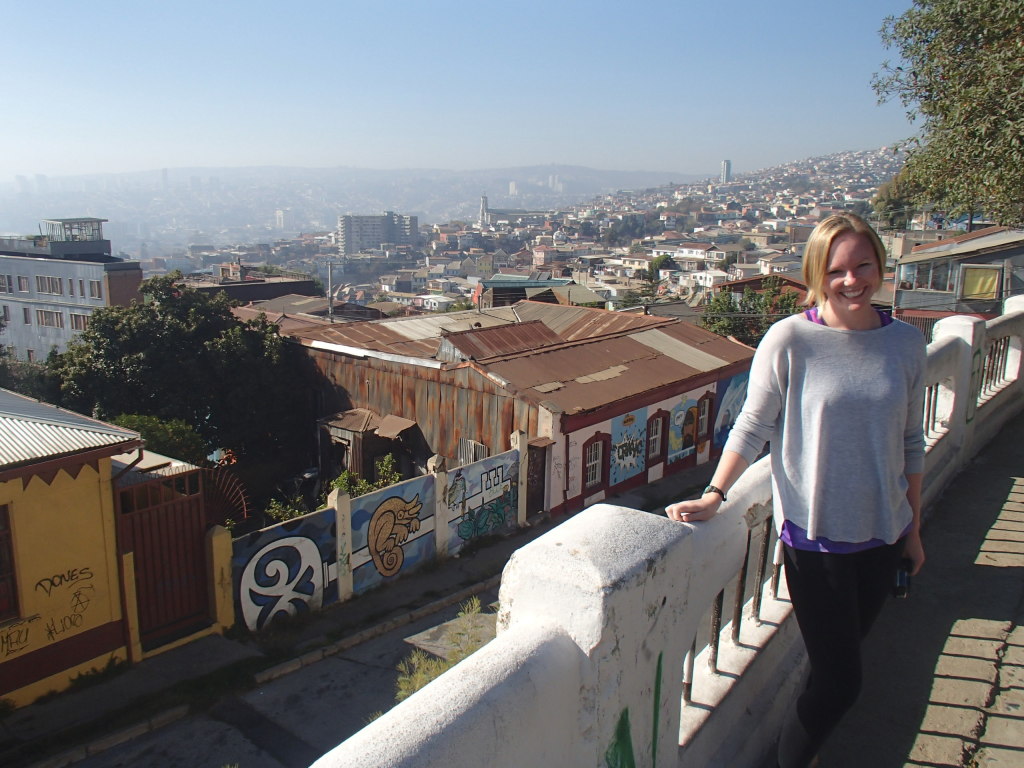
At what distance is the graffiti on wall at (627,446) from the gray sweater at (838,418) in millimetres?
15337

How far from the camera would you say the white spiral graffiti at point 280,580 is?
1148cm

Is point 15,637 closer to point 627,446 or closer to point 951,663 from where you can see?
point 951,663

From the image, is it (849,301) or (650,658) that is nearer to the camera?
(650,658)

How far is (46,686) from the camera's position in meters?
9.72

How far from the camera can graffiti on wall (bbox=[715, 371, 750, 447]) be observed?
72.1ft

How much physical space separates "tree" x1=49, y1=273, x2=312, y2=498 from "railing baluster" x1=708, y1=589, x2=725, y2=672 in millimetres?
19524

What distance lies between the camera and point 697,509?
8.07ft

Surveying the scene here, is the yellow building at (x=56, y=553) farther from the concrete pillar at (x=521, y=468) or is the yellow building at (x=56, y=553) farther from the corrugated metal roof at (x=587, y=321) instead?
the corrugated metal roof at (x=587, y=321)

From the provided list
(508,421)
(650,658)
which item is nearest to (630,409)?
(508,421)

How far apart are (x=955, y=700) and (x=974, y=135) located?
9.73 m

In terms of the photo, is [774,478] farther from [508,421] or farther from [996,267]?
[996,267]

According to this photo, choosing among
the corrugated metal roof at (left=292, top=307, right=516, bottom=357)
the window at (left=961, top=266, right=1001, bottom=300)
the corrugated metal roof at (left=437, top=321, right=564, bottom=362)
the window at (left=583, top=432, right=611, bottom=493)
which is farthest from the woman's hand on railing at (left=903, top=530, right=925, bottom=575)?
the window at (left=961, top=266, right=1001, bottom=300)

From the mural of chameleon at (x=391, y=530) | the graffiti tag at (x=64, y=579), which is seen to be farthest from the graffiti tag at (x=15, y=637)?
the mural of chameleon at (x=391, y=530)

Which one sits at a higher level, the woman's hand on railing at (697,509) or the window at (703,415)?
the woman's hand on railing at (697,509)
